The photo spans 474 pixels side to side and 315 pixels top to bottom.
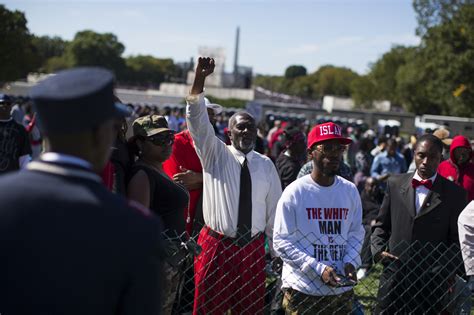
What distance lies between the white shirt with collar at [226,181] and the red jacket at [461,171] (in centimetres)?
318

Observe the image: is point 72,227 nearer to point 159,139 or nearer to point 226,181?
point 159,139

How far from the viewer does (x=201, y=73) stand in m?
4.55

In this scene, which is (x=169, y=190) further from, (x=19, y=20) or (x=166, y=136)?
(x=19, y=20)

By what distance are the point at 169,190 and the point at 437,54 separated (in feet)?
141

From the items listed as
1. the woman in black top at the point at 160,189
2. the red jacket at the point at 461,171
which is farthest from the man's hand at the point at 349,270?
the red jacket at the point at 461,171

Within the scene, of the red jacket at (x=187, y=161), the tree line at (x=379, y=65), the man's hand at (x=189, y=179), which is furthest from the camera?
the tree line at (x=379, y=65)

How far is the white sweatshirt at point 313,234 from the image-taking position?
4109 millimetres

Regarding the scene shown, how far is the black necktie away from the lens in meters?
4.74

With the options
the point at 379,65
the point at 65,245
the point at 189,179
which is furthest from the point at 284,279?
the point at 379,65

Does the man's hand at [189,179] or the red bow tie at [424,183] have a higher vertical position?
the red bow tie at [424,183]

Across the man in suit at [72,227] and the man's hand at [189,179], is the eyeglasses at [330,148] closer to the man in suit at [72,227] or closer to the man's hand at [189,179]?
the man's hand at [189,179]

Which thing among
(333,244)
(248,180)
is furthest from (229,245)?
(333,244)

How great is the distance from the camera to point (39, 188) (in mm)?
1844

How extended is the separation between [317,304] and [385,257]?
1007 mm
